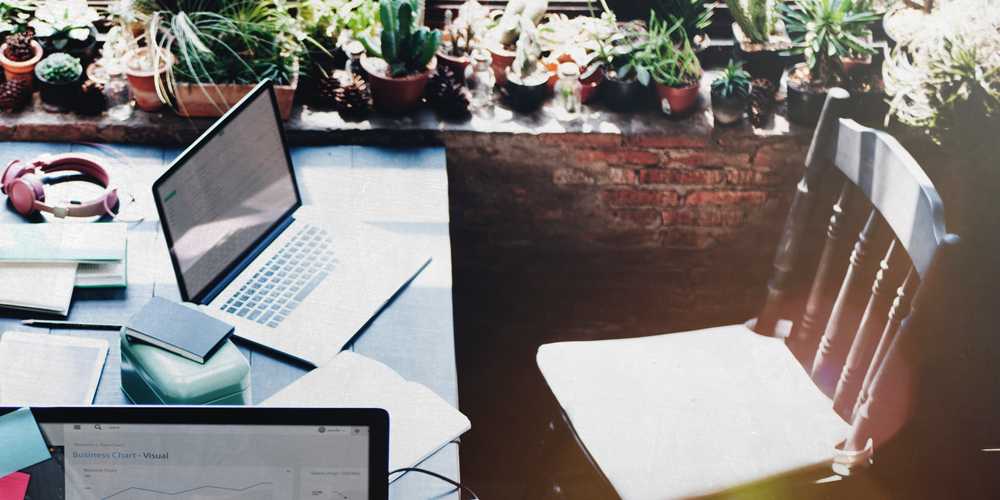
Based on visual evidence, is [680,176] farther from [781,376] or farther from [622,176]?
[781,376]

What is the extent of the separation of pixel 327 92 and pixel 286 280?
2.14 ft

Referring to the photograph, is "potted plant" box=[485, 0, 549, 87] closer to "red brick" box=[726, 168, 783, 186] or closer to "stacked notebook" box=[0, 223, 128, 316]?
"red brick" box=[726, 168, 783, 186]

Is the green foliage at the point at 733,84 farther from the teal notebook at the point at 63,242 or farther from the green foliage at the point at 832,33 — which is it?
the teal notebook at the point at 63,242

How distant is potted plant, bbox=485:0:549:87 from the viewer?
247cm

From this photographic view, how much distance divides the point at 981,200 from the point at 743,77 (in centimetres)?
60

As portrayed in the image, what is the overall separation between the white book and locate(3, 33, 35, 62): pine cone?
2.35 feet

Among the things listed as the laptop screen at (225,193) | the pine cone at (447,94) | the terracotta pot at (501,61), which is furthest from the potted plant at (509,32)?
the laptop screen at (225,193)

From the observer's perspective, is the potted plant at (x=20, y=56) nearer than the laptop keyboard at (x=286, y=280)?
No

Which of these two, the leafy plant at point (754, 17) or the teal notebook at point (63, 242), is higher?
the leafy plant at point (754, 17)

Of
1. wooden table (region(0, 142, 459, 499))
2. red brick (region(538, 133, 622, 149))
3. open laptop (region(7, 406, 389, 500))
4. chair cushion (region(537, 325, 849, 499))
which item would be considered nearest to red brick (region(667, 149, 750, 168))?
red brick (region(538, 133, 622, 149))

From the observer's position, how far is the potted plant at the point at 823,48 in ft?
7.91

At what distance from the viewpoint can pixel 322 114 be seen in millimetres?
2385

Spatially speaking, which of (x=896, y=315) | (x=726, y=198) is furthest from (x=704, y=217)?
Result: (x=896, y=315)

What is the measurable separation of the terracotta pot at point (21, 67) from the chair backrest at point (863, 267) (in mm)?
1755
